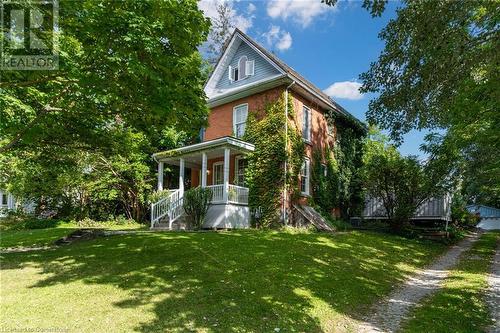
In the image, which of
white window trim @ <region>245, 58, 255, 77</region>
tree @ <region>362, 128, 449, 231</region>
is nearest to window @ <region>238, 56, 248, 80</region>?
white window trim @ <region>245, 58, 255, 77</region>

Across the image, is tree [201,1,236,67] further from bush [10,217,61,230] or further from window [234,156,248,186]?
bush [10,217,61,230]

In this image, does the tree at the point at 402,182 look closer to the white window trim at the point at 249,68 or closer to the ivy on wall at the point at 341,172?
the ivy on wall at the point at 341,172

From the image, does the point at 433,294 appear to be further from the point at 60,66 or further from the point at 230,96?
the point at 230,96

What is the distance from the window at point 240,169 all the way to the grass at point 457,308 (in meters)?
10.8

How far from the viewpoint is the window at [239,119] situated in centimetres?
1838

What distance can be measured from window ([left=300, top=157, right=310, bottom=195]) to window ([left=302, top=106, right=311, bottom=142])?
49.2 inches

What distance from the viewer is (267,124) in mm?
16812

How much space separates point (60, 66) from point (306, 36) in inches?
488

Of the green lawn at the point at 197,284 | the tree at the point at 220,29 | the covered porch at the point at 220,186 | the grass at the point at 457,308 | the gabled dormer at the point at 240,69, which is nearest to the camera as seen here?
the green lawn at the point at 197,284

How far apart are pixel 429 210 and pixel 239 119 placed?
1154cm

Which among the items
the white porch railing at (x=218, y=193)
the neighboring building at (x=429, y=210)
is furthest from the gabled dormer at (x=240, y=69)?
the neighboring building at (x=429, y=210)

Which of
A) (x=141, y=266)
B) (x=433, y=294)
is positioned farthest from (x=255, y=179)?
(x=433, y=294)

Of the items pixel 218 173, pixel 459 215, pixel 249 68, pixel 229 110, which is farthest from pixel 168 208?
pixel 459 215

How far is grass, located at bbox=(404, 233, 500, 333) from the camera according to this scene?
522 cm
